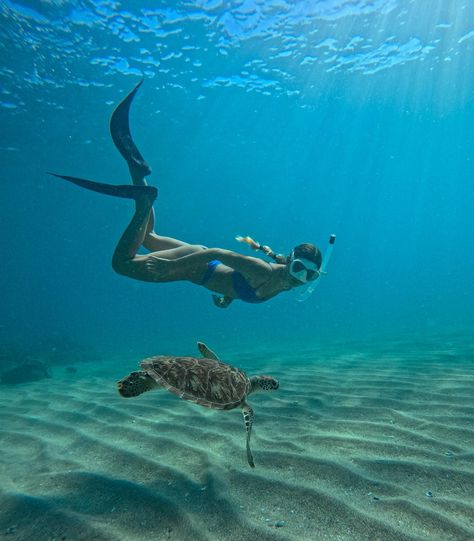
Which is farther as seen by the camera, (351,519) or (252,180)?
(252,180)

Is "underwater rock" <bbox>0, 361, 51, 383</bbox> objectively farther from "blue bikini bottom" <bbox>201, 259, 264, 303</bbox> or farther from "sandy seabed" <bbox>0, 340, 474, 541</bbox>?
"blue bikini bottom" <bbox>201, 259, 264, 303</bbox>

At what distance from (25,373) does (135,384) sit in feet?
39.3

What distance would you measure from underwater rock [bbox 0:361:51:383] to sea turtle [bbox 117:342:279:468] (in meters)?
11.5

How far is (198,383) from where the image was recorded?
3.16 m

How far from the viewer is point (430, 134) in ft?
145

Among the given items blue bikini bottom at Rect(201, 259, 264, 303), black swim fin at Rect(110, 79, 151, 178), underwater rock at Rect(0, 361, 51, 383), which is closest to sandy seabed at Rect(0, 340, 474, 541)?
blue bikini bottom at Rect(201, 259, 264, 303)

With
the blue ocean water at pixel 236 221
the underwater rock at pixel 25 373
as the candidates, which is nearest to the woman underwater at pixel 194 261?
the blue ocean water at pixel 236 221

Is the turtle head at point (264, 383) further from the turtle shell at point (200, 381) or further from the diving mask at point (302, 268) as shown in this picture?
the diving mask at point (302, 268)

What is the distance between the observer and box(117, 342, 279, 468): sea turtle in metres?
2.96

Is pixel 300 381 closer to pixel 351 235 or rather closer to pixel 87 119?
pixel 87 119

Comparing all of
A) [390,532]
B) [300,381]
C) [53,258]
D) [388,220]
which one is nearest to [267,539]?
[390,532]

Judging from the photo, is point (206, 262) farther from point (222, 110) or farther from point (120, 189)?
point (222, 110)

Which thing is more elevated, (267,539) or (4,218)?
(4,218)

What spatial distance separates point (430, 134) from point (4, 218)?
59858 mm
